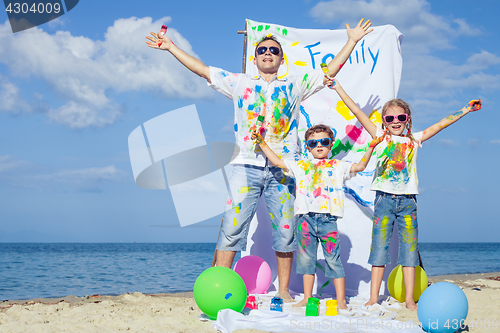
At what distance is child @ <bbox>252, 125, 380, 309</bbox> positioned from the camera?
132 inches

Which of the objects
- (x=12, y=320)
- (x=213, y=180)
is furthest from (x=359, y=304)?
(x=12, y=320)

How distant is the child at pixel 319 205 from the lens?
3.35 m

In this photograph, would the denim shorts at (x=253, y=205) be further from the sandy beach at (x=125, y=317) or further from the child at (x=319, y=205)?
the sandy beach at (x=125, y=317)

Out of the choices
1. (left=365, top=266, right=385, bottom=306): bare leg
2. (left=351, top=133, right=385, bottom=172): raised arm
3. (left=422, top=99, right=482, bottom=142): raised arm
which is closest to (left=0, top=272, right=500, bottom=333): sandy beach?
(left=365, top=266, right=385, bottom=306): bare leg

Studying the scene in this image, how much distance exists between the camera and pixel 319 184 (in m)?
3.48

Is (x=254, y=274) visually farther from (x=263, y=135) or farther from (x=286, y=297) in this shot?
(x=263, y=135)

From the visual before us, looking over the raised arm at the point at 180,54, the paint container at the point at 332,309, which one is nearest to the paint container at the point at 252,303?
the paint container at the point at 332,309

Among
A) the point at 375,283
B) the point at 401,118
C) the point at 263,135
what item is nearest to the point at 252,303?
the point at 375,283

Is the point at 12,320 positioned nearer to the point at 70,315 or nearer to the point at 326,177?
the point at 70,315

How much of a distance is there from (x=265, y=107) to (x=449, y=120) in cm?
159

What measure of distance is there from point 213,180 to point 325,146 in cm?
112

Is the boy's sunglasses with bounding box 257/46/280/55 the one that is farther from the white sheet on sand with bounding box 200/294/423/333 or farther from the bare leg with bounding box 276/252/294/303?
the white sheet on sand with bounding box 200/294/423/333

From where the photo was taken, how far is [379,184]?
3422 millimetres

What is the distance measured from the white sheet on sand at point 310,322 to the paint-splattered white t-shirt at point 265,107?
1324 mm
